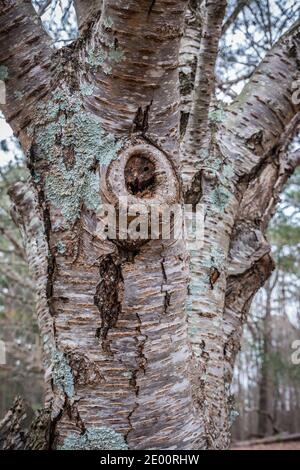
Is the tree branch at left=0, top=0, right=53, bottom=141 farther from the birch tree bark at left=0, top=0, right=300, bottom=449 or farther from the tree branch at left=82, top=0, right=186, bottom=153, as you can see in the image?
the tree branch at left=82, top=0, right=186, bottom=153

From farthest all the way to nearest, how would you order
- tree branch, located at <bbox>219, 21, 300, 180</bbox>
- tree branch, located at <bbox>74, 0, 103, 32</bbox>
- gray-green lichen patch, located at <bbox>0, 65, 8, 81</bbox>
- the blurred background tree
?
1. the blurred background tree
2. tree branch, located at <bbox>219, 21, 300, 180</bbox>
3. tree branch, located at <bbox>74, 0, 103, 32</bbox>
4. gray-green lichen patch, located at <bbox>0, 65, 8, 81</bbox>

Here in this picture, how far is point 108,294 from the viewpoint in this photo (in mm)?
1105

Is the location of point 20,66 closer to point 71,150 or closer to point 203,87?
point 71,150

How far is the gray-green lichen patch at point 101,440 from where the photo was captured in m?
1.08

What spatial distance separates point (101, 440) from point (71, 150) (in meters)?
0.74

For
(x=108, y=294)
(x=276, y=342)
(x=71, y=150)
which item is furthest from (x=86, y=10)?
(x=276, y=342)

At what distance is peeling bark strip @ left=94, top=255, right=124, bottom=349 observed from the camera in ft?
3.62

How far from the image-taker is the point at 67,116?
117cm

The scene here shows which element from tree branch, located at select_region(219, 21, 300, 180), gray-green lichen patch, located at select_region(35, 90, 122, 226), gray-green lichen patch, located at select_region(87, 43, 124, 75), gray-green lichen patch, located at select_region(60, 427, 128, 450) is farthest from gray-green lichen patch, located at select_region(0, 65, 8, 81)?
gray-green lichen patch, located at select_region(60, 427, 128, 450)

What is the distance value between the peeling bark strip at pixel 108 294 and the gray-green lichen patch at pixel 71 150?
0.48 ft

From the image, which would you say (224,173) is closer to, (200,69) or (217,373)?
(200,69)

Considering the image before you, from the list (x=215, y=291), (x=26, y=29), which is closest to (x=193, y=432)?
(x=215, y=291)

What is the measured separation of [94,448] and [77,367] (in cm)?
20

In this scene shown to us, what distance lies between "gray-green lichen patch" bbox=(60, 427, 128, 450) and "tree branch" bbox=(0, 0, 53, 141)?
0.83m
